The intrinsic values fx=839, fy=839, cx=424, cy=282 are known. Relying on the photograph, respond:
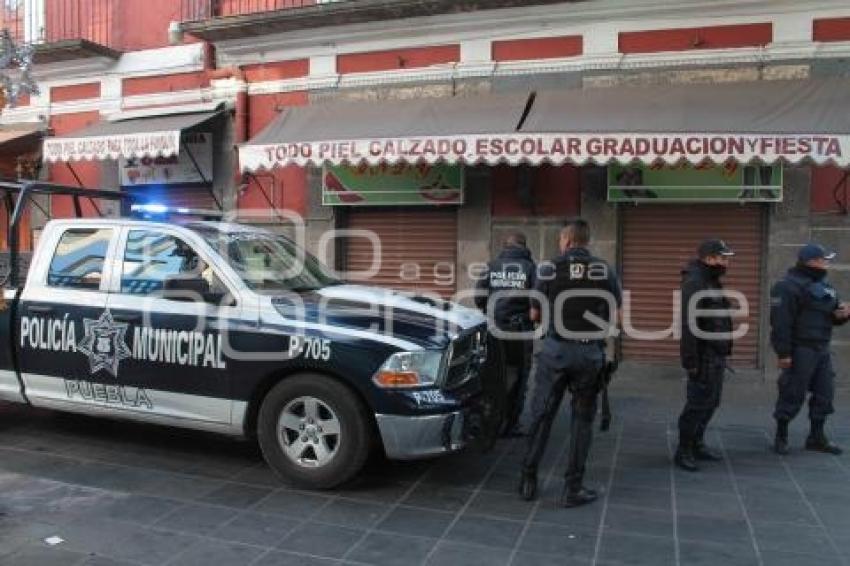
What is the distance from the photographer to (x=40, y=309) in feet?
20.8

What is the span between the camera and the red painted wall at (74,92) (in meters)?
13.3

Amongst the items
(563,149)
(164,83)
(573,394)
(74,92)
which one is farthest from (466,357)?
(74,92)

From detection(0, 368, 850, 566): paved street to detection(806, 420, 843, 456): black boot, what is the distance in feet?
→ 0.43

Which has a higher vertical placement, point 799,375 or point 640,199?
point 640,199

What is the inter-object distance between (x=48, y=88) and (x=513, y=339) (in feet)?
33.6

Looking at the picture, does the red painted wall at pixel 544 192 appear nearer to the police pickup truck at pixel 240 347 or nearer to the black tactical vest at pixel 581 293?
the police pickup truck at pixel 240 347

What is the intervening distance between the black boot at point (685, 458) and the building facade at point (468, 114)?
302 centimetres

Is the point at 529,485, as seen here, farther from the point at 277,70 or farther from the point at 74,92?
the point at 74,92

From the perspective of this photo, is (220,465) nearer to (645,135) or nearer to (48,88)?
(645,135)

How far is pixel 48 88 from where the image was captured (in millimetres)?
13773

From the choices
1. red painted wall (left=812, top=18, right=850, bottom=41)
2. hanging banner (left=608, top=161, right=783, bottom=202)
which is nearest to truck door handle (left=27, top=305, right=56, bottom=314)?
hanging banner (left=608, top=161, right=783, bottom=202)

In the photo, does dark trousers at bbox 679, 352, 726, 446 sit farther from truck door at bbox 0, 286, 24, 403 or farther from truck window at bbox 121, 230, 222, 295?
truck door at bbox 0, 286, 24, 403

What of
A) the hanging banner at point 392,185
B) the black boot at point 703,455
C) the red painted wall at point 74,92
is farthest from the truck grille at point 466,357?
the red painted wall at point 74,92

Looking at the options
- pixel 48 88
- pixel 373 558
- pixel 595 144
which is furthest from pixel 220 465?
pixel 48 88
